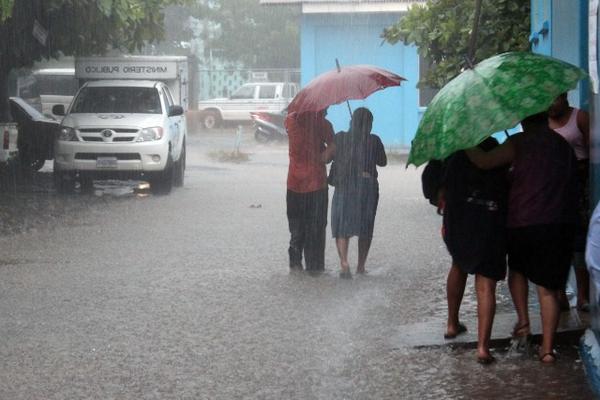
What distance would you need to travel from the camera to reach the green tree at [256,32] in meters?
48.3

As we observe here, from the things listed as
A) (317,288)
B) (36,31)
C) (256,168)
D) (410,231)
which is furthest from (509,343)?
(256,168)

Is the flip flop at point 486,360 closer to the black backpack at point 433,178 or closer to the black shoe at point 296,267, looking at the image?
the black backpack at point 433,178

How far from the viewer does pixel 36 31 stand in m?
20.5

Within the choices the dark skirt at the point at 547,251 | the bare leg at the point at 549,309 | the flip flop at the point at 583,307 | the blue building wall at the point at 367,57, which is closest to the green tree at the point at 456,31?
the flip flop at the point at 583,307

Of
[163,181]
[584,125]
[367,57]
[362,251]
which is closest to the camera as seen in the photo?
[584,125]

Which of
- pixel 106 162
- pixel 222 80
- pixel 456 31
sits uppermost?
pixel 456 31

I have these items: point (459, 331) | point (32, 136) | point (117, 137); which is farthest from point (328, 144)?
point (32, 136)

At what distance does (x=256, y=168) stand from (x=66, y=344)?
1901 centimetres

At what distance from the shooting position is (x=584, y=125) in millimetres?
8234

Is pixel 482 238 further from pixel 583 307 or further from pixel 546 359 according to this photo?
pixel 583 307

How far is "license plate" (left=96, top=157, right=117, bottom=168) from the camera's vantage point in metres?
18.9

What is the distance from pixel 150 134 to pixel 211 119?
22661 millimetres

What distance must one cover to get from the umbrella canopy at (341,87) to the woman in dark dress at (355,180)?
0.29 metres

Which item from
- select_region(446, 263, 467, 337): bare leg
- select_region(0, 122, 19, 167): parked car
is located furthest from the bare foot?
select_region(0, 122, 19, 167): parked car
